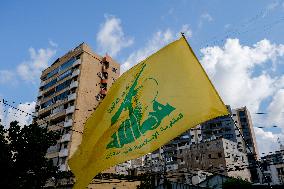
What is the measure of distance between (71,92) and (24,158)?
2971 centimetres

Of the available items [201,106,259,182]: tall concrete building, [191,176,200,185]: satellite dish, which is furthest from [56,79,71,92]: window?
[201,106,259,182]: tall concrete building

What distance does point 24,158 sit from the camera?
23219 millimetres

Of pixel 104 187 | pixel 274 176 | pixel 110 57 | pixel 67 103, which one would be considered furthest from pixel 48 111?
pixel 274 176

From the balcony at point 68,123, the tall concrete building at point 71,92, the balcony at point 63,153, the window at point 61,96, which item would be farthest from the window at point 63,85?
the balcony at point 63,153

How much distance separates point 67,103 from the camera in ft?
170

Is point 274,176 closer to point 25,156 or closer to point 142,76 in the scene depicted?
point 25,156

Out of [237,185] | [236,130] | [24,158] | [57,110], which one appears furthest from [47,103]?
[236,130]

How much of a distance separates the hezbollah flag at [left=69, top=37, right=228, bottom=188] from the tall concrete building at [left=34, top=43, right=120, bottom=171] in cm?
4056

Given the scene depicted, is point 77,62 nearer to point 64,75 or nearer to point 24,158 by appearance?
point 64,75

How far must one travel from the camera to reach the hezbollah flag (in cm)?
476

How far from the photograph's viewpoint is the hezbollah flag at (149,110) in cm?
476

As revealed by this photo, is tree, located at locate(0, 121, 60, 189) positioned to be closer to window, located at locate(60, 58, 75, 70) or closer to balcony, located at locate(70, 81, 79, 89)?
balcony, located at locate(70, 81, 79, 89)

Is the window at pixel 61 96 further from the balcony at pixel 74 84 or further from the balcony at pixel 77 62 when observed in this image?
the balcony at pixel 77 62

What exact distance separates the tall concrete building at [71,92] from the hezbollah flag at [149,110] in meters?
40.6
